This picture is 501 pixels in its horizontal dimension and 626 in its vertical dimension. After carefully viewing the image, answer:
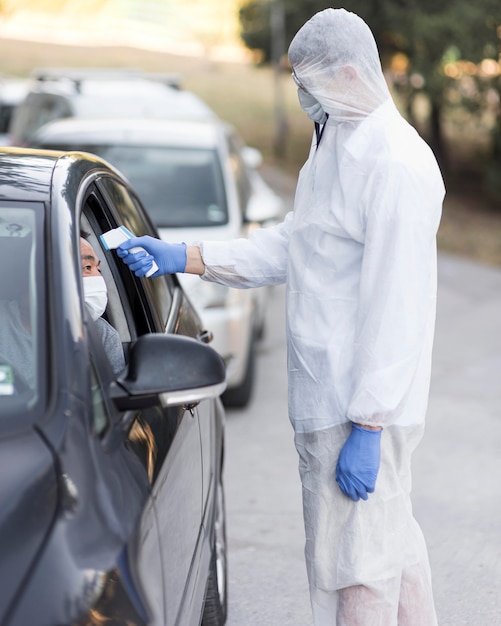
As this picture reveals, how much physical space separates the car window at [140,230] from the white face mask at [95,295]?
336mm

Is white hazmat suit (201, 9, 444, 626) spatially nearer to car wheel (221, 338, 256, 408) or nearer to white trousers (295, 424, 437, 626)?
white trousers (295, 424, 437, 626)

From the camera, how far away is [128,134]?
7.30 m

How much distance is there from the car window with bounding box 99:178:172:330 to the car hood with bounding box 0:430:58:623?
1107 mm

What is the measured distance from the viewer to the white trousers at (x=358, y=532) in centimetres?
277

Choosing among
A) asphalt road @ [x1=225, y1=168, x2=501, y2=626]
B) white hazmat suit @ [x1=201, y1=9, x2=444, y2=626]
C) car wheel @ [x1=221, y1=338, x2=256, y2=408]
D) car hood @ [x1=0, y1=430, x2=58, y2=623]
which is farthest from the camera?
car wheel @ [x1=221, y1=338, x2=256, y2=408]

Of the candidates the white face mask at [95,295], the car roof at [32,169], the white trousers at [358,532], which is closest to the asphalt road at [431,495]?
the white trousers at [358,532]

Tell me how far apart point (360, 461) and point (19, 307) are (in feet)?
3.06

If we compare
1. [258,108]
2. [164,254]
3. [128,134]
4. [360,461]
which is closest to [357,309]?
[360,461]

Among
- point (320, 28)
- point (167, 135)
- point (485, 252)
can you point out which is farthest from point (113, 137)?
point (485, 252)

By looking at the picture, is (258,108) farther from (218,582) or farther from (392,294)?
(392,294)

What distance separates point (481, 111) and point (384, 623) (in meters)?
15.4

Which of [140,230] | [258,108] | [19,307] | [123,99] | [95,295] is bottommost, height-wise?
[258,108]

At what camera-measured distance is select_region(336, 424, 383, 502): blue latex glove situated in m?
2.68

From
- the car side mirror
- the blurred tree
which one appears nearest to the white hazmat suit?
the car side mirror
